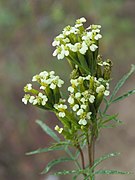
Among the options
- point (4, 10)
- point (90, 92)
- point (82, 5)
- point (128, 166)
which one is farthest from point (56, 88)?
point (82, 5)

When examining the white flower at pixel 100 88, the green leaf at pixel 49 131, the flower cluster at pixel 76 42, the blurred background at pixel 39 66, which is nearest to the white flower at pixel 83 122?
the white flower at pixel 100 88

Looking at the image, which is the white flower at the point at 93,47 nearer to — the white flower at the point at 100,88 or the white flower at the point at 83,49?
the white flower at the point at 83,49

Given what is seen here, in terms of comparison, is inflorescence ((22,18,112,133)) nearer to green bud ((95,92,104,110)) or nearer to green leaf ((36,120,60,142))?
green bud ((95,92,104,110))

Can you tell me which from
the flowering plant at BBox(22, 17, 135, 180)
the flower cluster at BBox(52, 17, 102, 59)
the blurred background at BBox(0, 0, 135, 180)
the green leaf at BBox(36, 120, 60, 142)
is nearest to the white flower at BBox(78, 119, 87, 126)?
the flowering plant at BBox(22, 17, 135, 180)

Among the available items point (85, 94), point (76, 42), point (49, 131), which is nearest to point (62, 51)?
point (76, 42)

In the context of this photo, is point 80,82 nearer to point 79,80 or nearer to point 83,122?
point 79,80

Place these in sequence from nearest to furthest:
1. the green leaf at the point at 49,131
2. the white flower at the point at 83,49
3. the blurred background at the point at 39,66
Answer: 1. the white flower at the point at 83,49
2. the green leaf at the point at 49,131
3. the blurred background at the point at 39,66
